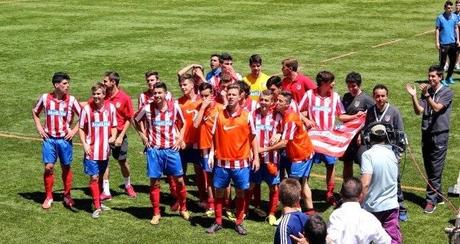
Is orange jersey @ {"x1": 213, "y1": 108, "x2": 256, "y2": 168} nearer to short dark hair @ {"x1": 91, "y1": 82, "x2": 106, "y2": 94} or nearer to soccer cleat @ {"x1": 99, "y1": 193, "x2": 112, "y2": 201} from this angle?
short dark hair @ {"x1": 91, "y1": 82, "x2": 106, "y2": 94}

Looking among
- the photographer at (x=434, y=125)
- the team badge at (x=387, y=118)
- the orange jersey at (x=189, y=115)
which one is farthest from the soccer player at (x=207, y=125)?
the photographer at (x=434, y=125)

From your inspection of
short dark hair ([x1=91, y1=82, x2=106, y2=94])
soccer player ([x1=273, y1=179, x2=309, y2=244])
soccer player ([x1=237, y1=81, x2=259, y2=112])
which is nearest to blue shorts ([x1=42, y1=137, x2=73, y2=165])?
short dark hair ([x1=91, y1=82, x2=106, y2=94])

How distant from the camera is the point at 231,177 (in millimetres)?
11938

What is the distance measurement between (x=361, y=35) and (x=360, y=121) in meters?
15.7

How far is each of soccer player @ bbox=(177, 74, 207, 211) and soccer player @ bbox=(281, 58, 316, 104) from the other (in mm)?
1621

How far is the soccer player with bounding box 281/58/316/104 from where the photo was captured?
13.9m

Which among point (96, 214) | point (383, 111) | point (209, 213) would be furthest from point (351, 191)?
point (96, 214)

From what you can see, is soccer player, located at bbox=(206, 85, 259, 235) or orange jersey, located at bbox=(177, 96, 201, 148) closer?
soccer player, located at bbox=(206, 85, 259, 235)

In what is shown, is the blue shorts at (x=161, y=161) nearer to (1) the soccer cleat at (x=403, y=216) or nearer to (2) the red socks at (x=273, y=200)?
(2) the red socks at (x=273, y=200)

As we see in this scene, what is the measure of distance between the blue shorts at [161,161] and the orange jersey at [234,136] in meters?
0.86

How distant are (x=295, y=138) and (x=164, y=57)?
1326cm

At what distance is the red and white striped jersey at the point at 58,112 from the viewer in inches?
513

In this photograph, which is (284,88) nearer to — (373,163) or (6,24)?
(373,163)

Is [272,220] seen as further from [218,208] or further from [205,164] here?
[205,164]
